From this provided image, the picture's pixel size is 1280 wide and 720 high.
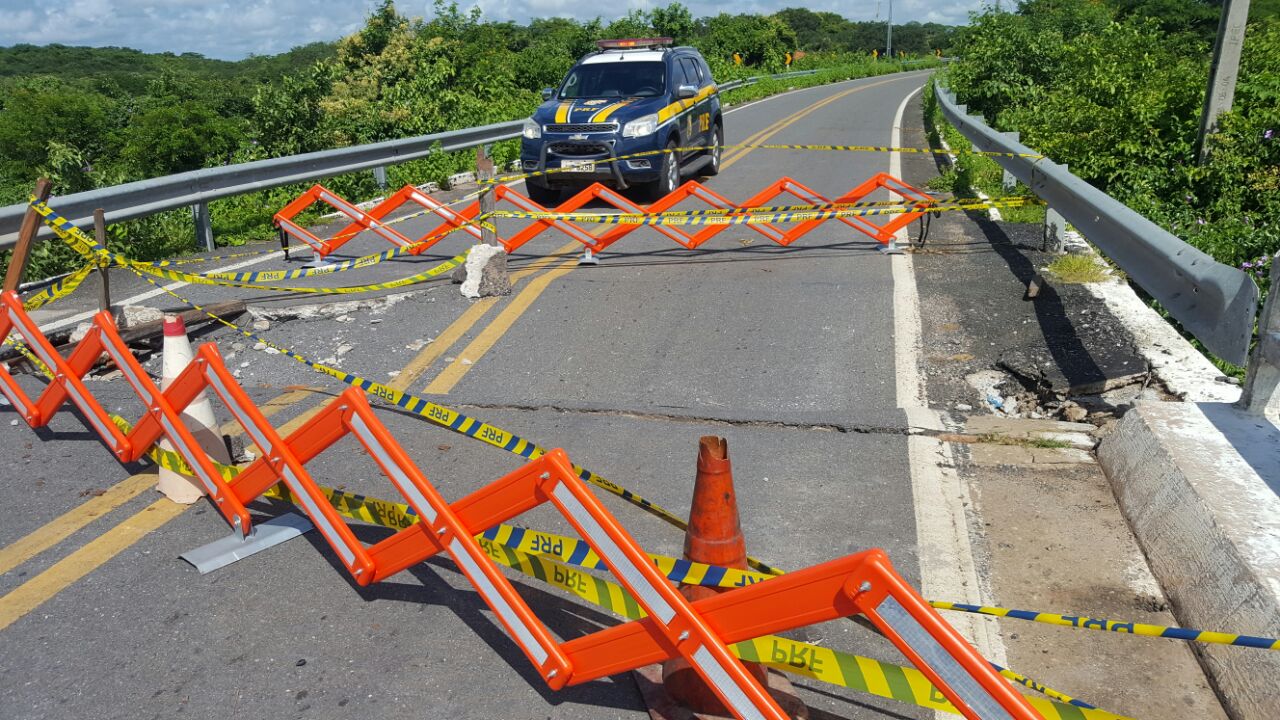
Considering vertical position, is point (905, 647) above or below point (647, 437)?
above

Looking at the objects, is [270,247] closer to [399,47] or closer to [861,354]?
[861,354]

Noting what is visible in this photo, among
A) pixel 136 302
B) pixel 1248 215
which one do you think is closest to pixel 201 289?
pixel 136 302

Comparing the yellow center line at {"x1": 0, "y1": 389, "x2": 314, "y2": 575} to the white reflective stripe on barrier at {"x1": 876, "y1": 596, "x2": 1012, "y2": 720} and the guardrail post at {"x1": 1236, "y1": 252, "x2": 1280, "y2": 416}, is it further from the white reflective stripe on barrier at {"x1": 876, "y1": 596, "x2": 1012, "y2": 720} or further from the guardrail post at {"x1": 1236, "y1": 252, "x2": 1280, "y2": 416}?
the guardrail post at {"x1": 1236, "y1": 252, "x2": 1280, "y2": 416}

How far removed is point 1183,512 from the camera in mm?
3602

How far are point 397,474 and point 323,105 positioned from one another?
1011 inches

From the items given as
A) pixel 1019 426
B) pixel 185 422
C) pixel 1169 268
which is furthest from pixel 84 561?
pixel 1169 268

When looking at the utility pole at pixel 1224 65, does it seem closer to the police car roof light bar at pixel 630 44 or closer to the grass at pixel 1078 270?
the grass at pixel 1078 270

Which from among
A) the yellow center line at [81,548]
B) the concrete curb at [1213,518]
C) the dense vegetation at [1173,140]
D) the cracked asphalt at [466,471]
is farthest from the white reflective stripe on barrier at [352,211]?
the dense vegetation at [1173,140]

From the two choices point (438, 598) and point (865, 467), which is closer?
point (438, 598)

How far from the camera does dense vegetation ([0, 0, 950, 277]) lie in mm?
13195

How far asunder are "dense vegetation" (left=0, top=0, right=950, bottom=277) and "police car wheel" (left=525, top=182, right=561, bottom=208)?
92.1 inches

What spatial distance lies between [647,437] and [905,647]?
286 centimetres

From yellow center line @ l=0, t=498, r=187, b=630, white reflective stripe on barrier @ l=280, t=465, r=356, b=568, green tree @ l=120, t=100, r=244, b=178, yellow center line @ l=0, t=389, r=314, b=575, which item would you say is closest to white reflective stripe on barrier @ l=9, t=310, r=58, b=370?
yellow center line @ l=0, t=389, r=314, b=575

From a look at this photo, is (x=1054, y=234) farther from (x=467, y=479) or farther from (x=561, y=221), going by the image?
(x=467, y=479)
